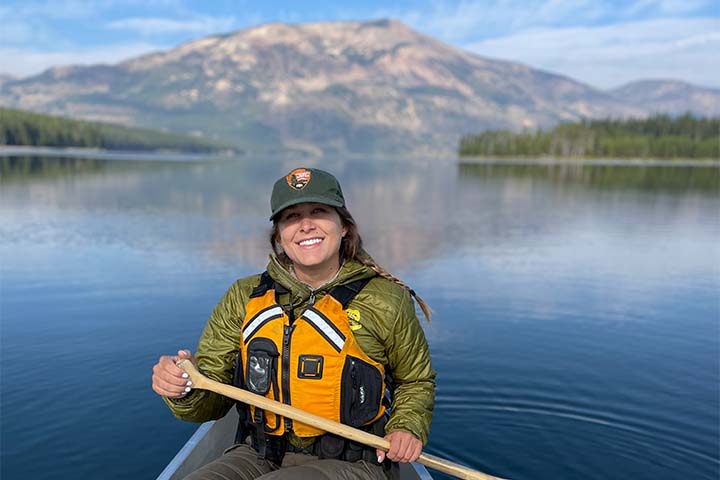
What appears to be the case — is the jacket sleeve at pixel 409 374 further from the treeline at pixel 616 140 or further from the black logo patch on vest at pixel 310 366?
the treeline at pixel 616 140

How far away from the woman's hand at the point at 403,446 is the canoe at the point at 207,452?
3.88 ft

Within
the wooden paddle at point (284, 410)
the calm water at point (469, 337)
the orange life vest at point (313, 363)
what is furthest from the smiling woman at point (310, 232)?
the calm water at point (469, 337)

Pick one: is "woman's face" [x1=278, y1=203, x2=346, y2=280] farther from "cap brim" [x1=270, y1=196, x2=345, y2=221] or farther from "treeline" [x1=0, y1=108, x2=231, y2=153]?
"treeline" [x1=0, y1=108, x2=231, y2=153]

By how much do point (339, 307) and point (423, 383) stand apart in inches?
36.0

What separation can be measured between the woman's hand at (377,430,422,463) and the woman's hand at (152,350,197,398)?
1531 millimetres

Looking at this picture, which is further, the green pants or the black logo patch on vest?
the black logo patch on vest

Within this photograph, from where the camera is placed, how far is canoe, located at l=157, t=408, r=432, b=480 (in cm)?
482

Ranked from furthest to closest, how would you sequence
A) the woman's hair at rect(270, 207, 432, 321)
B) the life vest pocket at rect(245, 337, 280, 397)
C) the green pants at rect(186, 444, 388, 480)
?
the woman's hair at rect(270, 207, 432, 321), the life vest pocket at rect(245, 337, 280, 397), the green pants at rect(186, 444, 388, 480)

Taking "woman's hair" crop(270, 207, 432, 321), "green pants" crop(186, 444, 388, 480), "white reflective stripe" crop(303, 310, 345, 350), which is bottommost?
"green pants" crop(186, 444, 388, 480)

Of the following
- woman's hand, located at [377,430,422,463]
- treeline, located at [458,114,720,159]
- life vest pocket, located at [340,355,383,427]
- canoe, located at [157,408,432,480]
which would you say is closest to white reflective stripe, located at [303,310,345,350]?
life vest pocket, located at [340,355,383,427]

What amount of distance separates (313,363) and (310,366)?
0.11 ft

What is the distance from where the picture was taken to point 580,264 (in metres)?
18.3

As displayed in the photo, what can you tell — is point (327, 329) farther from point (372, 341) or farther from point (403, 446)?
point (403, 446)

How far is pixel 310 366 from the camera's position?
→ 3916 mm
